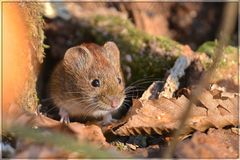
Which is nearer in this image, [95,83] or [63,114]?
[95,83]

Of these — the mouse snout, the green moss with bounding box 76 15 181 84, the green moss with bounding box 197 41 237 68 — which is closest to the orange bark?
the mouse snout

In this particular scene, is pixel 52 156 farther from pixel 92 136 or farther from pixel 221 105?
pixel 221 105

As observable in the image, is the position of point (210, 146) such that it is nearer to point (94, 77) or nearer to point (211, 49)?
point (94, 77)

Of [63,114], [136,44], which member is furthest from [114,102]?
[136,44]

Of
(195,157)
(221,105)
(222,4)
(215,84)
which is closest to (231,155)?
(195,157)

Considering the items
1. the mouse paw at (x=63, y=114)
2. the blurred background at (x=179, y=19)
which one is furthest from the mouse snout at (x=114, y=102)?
the blurred background at (x=179, y=19)

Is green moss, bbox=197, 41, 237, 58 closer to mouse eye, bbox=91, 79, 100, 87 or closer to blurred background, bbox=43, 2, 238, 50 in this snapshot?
mouse eye, bbox=91, 79, 100, 87
